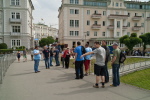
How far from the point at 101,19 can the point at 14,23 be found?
2765 cm

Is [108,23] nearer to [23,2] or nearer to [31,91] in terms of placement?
[23,2]

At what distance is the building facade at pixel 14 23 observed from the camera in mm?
43000

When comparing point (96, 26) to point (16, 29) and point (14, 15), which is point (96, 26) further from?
point (14, 15)

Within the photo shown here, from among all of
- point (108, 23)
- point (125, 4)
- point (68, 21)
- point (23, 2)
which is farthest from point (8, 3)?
point (125, 4)

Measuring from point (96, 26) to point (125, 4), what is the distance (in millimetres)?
Result: 14083

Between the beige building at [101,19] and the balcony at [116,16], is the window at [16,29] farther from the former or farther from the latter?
the balcony at [116,16]

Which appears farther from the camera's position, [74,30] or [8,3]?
[74,30]

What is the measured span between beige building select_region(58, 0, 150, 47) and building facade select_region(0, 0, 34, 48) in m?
11.8

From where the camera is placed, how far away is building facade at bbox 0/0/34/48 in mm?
43000

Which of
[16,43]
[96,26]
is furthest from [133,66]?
[16,43]

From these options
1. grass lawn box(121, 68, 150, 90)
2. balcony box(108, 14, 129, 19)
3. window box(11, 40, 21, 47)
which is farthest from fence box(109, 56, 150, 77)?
balcony box(108, 14, 129, 19)

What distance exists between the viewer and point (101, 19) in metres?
50.2

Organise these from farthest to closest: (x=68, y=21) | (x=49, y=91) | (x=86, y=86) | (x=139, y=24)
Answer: (x=139, y=24)
(x=68, y=21)
(x=86, y=86)
(x=49, y=91)

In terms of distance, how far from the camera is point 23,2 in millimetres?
43688
